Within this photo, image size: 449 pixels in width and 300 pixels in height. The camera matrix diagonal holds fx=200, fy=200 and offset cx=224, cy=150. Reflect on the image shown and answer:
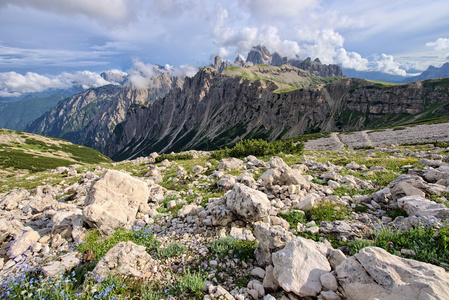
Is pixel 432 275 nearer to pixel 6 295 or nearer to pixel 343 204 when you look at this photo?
pixel 343 204

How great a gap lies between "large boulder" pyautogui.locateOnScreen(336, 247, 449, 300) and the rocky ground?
2cm

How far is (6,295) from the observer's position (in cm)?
470

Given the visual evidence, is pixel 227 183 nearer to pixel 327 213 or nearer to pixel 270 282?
pixel 327 213

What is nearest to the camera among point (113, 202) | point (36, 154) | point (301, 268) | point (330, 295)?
→ point (330, 295)

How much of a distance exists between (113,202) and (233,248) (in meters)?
5.98

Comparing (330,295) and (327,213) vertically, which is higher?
(330,295)

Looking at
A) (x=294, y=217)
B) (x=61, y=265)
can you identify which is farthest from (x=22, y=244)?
(x=294, y=217)

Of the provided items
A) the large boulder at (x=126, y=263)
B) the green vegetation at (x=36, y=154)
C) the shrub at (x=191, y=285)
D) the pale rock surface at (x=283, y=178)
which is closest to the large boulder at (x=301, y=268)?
the shrub at (x=191, y=285)

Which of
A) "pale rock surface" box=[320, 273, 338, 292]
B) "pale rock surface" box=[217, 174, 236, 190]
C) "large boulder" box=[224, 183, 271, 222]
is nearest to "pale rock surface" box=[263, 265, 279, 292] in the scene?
"pale rock surface" box=[320, 273, 338, 292]

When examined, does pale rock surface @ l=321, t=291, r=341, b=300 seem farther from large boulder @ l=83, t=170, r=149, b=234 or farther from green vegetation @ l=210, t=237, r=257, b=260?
large boulder @ l=83, t=170, r=149, b=234

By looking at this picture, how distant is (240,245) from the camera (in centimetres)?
655

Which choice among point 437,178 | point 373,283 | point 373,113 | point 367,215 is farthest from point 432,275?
point 373,113

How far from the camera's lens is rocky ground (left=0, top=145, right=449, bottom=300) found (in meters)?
4.30

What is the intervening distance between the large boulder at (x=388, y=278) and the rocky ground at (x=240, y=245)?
18mm
